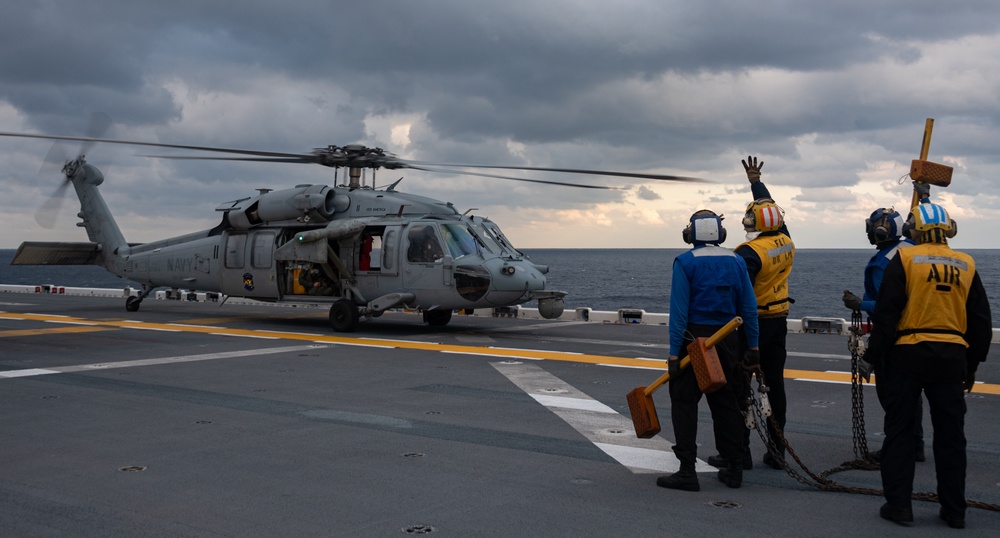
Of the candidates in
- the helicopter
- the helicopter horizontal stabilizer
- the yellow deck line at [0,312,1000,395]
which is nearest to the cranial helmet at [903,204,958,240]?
the yellow deck line at [0,312,1000,395]

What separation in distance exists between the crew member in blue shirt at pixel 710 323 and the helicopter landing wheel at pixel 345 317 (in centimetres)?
1149

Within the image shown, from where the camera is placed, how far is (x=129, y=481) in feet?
19.1

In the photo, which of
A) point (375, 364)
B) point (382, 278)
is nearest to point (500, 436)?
point (375, 364)

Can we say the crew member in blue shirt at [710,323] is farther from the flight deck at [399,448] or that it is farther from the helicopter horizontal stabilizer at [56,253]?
the helicopter horizontal stabilizer at [56,253]

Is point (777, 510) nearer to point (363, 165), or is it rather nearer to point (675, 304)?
point (675, 304)

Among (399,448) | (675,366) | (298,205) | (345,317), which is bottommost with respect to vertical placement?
(399,448)

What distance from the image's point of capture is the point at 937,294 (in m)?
5.10

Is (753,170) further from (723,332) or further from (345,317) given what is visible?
(345,317)

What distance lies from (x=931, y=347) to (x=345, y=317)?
13.0 meters

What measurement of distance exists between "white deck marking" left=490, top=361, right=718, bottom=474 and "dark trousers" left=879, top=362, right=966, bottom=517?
1.46m

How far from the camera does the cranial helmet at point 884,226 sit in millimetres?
6837

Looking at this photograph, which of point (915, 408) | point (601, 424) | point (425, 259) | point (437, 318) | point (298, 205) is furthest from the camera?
point (437, 318)

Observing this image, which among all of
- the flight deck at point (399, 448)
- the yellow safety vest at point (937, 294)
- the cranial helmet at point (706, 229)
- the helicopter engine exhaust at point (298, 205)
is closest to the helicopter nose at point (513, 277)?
the flight deck at point (399, 448)

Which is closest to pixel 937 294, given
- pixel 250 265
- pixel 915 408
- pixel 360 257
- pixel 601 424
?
pixel 915 408
